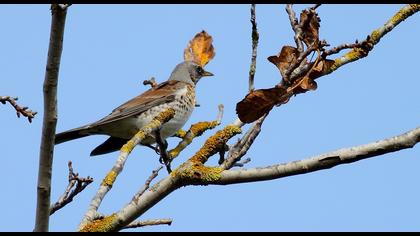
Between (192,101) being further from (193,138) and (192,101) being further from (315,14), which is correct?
(315,14)

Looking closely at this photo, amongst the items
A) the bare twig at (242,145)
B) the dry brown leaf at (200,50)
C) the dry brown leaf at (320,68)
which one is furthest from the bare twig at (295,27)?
the dry brown leaf at (200,50)

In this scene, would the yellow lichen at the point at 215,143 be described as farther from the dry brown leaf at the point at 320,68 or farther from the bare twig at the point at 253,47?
the dry brown leaf at the point at 320,68

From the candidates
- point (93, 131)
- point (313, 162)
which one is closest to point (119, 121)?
point (93, 131)

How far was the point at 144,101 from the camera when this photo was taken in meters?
8.47

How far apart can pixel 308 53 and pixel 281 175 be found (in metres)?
0.55

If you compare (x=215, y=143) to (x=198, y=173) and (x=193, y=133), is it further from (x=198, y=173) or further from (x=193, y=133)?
(x=193, y=133)

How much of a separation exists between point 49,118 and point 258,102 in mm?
901

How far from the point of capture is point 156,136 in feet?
11.9

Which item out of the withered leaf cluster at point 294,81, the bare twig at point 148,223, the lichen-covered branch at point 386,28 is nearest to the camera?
the withered leaf cluster at point 294,81

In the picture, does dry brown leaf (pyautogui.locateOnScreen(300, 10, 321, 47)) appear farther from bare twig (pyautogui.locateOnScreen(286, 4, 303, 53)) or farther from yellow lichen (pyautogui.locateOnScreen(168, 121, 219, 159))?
yellow lichen (pyautogui.locateOnScreen(168, 121, 219, 159))

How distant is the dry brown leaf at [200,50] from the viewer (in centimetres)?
489

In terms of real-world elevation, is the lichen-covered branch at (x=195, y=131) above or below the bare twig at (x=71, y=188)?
above

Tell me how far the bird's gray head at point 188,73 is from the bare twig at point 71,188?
18.2ft

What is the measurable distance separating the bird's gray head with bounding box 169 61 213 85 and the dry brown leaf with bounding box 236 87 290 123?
21.0ft
